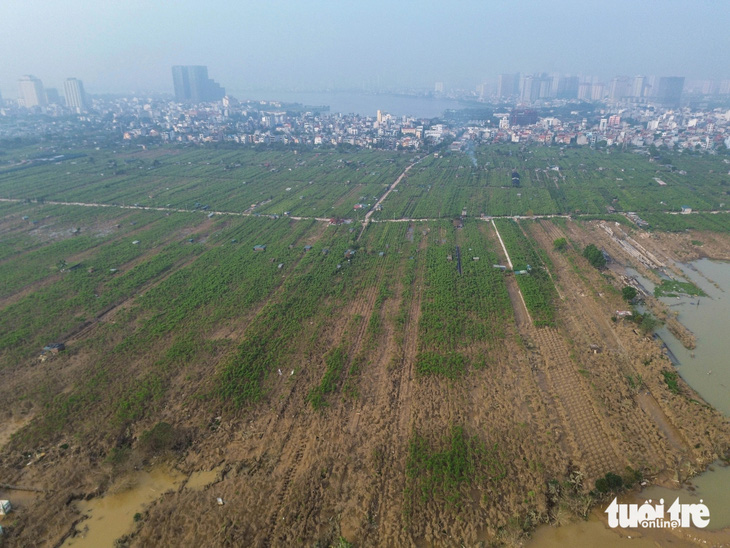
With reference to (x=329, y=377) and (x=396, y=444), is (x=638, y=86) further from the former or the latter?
(x=396, y=444)

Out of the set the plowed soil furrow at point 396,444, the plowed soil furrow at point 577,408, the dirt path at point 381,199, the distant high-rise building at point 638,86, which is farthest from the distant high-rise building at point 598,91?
the plowed soil furrow at point 396,444

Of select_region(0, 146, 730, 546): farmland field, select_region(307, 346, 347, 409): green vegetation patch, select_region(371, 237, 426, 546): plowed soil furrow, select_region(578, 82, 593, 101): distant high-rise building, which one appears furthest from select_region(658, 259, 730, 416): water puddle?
select_region(578, 82, 593, 101): distant high-rise building

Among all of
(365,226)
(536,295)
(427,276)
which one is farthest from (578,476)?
(365,226)

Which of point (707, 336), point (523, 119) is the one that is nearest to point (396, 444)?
point (707, 336)

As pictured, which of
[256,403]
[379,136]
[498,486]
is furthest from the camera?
[379,136]

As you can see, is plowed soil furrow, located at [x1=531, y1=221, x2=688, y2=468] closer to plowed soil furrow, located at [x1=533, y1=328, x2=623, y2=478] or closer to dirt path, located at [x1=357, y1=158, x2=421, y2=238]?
plowed soil furrow, located at [x1=533, y1=328, x2=623, y2=478]

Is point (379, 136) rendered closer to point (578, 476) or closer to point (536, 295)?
point (536, 295)
